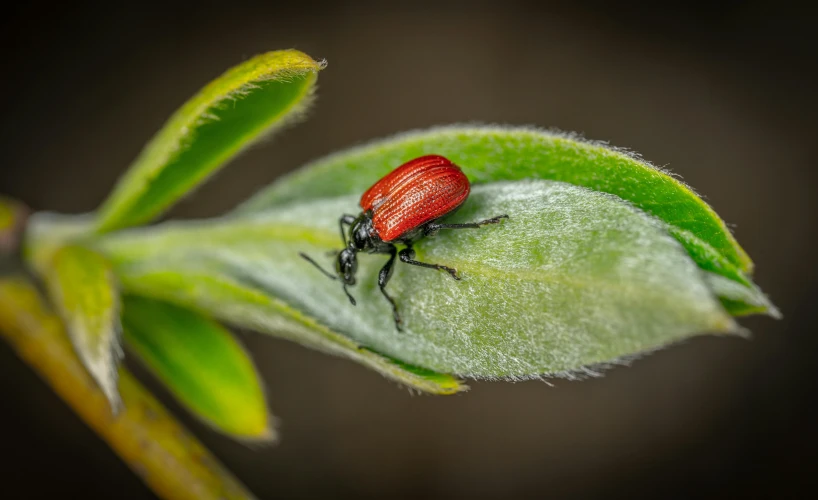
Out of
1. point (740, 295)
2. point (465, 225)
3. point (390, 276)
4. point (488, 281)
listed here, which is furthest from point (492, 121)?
point (740, 295)

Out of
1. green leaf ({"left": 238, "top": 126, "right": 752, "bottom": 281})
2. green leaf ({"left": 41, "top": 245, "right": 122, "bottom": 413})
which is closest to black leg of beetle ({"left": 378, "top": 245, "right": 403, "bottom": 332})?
green leaf ({"left": 238, "top": 126, "right": 752, "bottom": 281})

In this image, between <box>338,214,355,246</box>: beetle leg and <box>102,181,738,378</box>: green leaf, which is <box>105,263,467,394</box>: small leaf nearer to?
<box>102,181,738,378</box>: green leaf

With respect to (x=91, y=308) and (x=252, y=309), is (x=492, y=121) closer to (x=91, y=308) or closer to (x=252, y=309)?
(x=252, y=309)

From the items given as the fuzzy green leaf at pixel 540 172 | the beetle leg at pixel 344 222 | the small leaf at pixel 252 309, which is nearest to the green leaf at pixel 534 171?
the fuzzy green leaf at pixel 540 172

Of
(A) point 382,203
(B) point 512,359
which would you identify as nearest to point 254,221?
(A) point 382,203

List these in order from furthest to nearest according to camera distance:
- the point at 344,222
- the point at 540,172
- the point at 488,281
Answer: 1. the point at 344,222
2. the point at 540,172
3. the point at 488,281

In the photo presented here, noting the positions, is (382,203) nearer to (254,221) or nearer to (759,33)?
(254,221)

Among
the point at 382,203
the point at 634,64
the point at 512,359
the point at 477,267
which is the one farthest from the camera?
the point at 634,64
